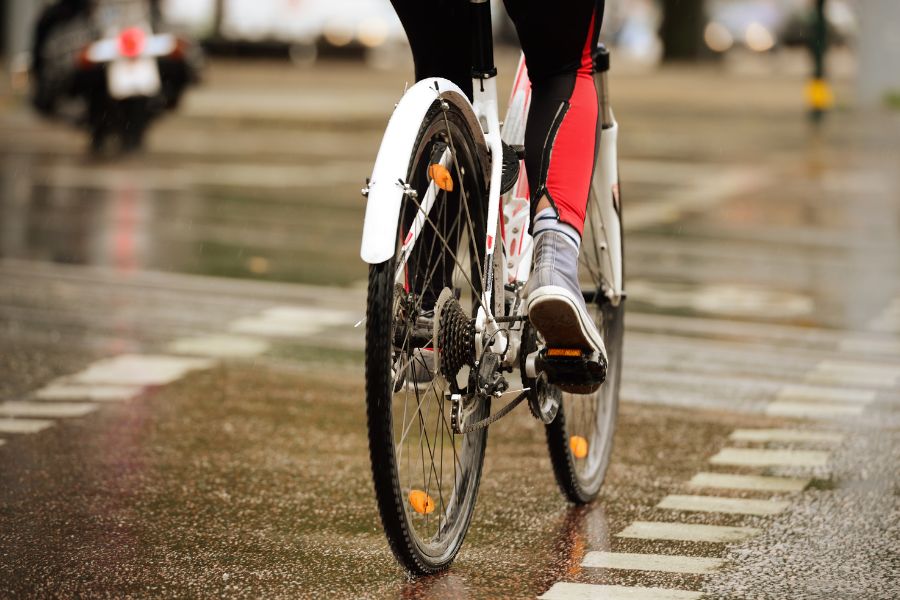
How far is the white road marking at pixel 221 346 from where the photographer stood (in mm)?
7594

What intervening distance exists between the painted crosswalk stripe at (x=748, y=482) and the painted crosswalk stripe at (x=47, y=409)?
221 centimetres

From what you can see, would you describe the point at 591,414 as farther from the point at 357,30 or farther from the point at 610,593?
the point at 357,30

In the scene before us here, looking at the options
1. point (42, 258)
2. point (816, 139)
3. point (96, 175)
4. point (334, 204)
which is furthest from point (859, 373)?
point (816, 139)

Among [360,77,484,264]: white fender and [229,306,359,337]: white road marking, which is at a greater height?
[360,77,484,264]: white fender

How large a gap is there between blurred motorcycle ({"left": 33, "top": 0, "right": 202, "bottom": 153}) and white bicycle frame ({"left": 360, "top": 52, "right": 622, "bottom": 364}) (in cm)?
1255

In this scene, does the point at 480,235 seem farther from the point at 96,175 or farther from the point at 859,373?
the point at 96,175

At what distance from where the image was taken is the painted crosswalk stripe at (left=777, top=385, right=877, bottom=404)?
6906mm

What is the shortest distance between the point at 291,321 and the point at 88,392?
1763mm

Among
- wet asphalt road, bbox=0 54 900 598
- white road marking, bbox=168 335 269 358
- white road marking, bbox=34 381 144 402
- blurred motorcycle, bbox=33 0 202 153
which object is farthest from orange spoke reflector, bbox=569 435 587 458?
blurred motorcycle, bbox=33 0 202 153

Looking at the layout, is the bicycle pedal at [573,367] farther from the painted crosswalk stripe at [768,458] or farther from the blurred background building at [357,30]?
the blurred background building at [357,30]

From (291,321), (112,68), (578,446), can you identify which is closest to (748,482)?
(578,446)

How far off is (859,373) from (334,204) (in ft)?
22.1

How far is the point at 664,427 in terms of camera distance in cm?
642

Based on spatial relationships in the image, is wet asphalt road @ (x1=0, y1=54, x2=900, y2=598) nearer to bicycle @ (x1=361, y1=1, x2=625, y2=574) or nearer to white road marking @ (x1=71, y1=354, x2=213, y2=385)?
white road marking @ (x1=71, y1=354, x2=213, y2=385)
